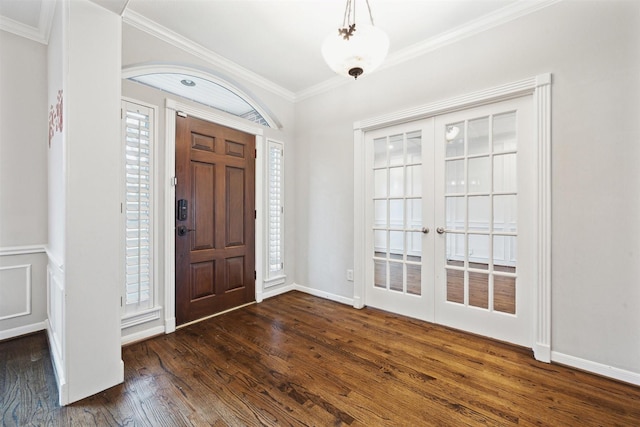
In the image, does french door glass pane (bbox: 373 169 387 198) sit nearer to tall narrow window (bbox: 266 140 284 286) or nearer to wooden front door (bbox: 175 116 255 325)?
tall narrow window (bbox: 266 140 284 286)

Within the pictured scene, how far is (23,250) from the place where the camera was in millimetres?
2426

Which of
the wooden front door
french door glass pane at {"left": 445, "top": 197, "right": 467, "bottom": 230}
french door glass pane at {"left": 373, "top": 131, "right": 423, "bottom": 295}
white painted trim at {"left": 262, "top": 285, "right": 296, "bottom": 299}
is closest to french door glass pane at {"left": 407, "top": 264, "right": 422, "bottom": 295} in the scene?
french door glass pane at {"left": 373, "top": 131, "right": 423, "bottom": 295}

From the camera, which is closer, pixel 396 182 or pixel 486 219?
pixel 486 219

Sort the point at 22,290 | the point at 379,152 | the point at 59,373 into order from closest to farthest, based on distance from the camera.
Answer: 1. the point at 59,373
2. the point at 22,290
3. the point at 379,152

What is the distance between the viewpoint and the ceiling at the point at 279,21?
2.15m

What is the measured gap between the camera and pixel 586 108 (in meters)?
1.91

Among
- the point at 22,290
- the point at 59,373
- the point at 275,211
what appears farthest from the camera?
the point at 275,211

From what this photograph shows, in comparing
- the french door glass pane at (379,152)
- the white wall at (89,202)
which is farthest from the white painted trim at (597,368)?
the white wall at (89,202)

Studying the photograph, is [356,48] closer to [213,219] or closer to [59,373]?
[213,219]

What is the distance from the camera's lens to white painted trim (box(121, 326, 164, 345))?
228cm

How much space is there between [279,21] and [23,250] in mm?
3091

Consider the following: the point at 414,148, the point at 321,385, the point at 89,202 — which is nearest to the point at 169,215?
the point at 89,202

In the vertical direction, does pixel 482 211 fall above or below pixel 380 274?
above

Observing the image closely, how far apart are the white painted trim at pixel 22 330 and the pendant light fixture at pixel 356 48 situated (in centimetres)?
346
